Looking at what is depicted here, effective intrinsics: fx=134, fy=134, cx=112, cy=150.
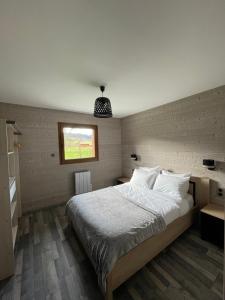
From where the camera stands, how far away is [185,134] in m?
2.79

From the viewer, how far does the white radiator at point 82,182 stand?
357cm

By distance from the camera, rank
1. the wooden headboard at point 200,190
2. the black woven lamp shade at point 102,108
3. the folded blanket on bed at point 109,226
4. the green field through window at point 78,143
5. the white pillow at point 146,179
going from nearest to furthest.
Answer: the folded blanket on bed at point 109,226, the black woven lamp shade at point 102,108, the wooden headboard at point 200,190, the white pillow at point 146,179, the green field through window at point 78,143

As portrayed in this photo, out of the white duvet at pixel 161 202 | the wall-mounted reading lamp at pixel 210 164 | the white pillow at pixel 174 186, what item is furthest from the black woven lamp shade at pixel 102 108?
the wall-mounted reading lamp at pixel 210 164

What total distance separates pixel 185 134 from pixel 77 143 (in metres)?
2.68

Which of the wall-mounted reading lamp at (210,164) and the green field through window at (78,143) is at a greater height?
the green field through window at (78,143)

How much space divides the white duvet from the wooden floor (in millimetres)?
479

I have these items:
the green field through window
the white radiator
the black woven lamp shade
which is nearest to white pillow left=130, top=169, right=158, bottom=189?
the white radiator

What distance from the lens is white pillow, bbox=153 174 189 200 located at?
2373mm

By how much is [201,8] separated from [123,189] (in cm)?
271

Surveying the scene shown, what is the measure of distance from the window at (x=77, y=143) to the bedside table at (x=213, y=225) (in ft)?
9.40

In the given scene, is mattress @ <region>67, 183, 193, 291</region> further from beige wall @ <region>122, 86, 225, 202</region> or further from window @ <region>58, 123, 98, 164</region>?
window @ <region>58, 123, 98, 164</region>

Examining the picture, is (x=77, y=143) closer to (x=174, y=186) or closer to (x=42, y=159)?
(x=42, y=159)

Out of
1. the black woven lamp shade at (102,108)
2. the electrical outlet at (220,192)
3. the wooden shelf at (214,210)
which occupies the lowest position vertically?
the wooden shelf at (214,210)

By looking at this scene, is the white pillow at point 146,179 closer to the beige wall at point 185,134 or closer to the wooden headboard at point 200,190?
the beige wall at point 185,134
